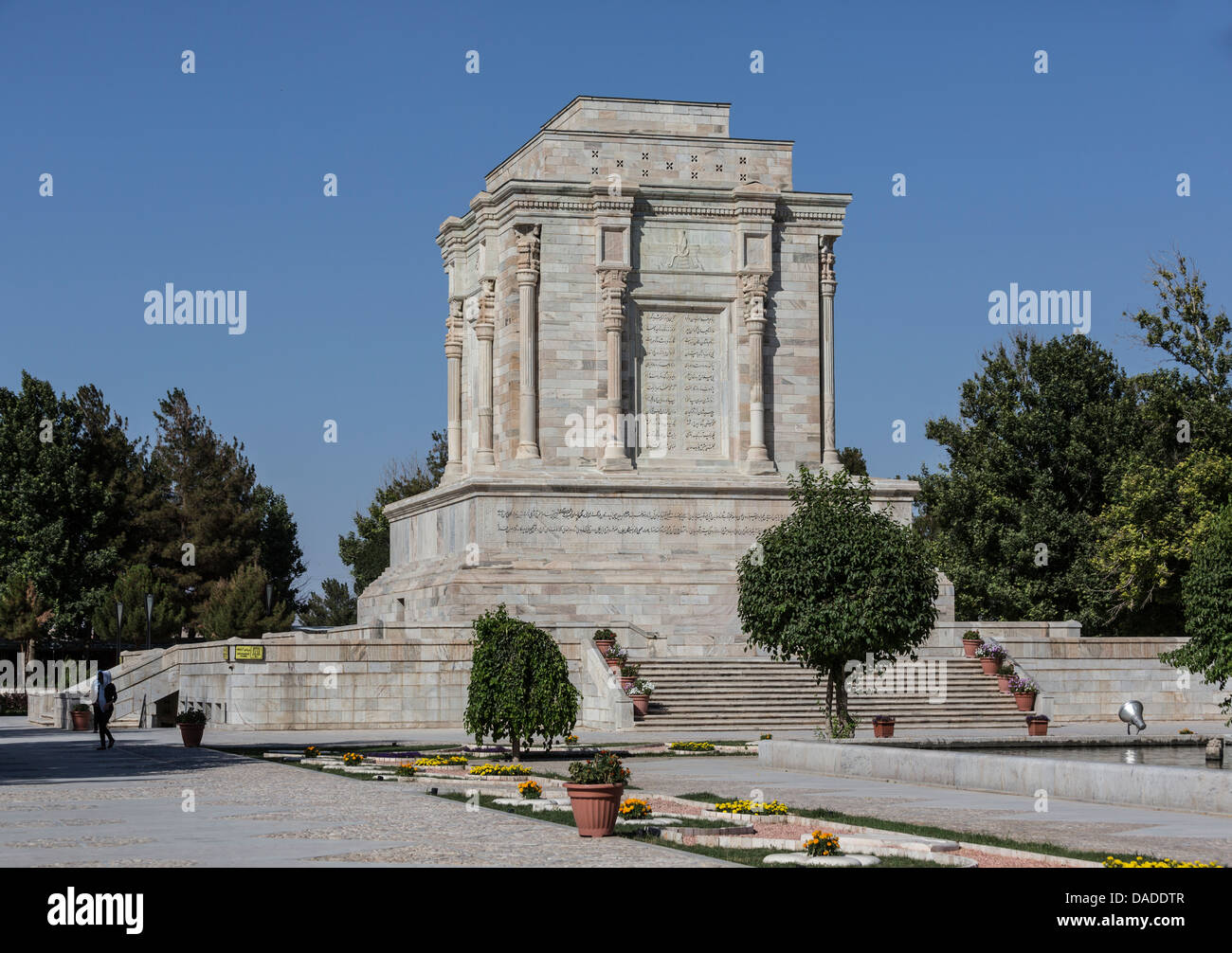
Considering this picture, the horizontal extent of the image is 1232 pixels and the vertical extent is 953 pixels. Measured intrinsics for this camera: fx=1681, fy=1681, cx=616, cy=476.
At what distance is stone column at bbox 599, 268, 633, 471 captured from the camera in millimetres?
55500

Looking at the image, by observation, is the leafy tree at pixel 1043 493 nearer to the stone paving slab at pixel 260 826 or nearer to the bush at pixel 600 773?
the stone paving slab at pixel 260 826

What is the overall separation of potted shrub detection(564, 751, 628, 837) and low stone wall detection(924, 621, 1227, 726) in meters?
31.7

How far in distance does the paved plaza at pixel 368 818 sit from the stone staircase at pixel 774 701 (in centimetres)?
1080

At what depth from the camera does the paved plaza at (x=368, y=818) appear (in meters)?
16.5

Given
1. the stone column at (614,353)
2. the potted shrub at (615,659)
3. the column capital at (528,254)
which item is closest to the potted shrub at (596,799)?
the potted shrub at (615,659)

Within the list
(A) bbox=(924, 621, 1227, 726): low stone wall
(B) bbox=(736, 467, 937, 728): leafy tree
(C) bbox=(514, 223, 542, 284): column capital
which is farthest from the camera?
(C) bbox=(514, 223, 542, 284): column capital

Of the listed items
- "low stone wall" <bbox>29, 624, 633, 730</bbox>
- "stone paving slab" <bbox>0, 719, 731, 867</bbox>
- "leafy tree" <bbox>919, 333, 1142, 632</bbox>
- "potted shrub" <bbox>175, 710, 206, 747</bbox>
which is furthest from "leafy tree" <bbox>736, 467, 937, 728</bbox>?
"leafy tree" <bbox>919, 333, 1142, 632</bbox>

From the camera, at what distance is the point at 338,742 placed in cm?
3850

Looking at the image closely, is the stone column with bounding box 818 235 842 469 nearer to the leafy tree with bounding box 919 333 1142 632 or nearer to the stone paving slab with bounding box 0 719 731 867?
the leafy tree with bounding box 919 333 1142 632

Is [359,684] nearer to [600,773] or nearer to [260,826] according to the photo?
[260,826]

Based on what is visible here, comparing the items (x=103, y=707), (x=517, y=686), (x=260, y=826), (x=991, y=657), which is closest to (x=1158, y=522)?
(x=991, y=657)

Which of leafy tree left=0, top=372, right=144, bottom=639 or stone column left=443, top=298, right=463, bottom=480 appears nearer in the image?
stone column left=443, top=298, right=463, bottom=480

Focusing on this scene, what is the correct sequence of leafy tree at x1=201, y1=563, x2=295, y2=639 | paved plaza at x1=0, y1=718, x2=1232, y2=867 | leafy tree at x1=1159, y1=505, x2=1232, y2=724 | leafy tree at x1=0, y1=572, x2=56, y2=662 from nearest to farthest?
paved plaza at x1=0, y1=718, x2=1232, y2=867 → leafy tree at x1=1159, y1=505, x2=1232, y2=724 → leafy tree at x1=0, y1=572, x2=56, y2=662 → leafy tree at x1=201, y1=563, x2=295, y2=639
